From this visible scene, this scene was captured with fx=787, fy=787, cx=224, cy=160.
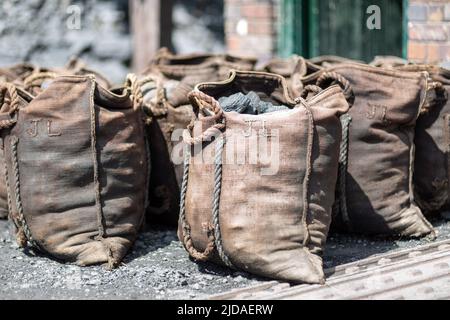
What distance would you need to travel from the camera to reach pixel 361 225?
3.56 metres

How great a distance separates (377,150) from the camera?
3.51 metres

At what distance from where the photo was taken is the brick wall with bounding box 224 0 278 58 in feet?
18.5

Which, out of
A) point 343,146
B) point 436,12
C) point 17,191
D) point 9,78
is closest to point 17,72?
point 9,78

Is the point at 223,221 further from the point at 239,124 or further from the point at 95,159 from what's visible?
the point at 95,159

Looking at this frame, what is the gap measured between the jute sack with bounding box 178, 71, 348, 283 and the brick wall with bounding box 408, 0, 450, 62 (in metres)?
1.57

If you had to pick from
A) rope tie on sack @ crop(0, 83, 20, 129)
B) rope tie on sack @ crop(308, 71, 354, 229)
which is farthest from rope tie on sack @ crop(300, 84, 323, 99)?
rope tie on sack @ crop(0, 83, 20, 129)

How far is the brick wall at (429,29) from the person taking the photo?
4.48 meters

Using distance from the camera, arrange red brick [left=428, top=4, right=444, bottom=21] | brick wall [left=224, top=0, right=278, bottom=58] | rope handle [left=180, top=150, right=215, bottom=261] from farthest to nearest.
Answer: brick wall [left=224, top=0, right=278, bottom=58] → red brick [left=428, top=4, right=444, bottom=21] → rope handle [left=180, top=150, right=215, bottom=261]

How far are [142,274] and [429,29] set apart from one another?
2.35 m

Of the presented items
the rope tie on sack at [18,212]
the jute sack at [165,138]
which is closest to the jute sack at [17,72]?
the jute sack at [165,138]

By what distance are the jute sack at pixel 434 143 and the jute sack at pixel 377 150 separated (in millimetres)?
228

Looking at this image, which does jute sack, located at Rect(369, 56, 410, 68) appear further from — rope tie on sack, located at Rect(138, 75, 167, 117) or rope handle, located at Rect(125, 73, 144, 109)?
rope handle, located at Rect(125, 73, 144, 109)

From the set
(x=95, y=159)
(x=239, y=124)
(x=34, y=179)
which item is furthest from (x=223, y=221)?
(x=34, y=179)
